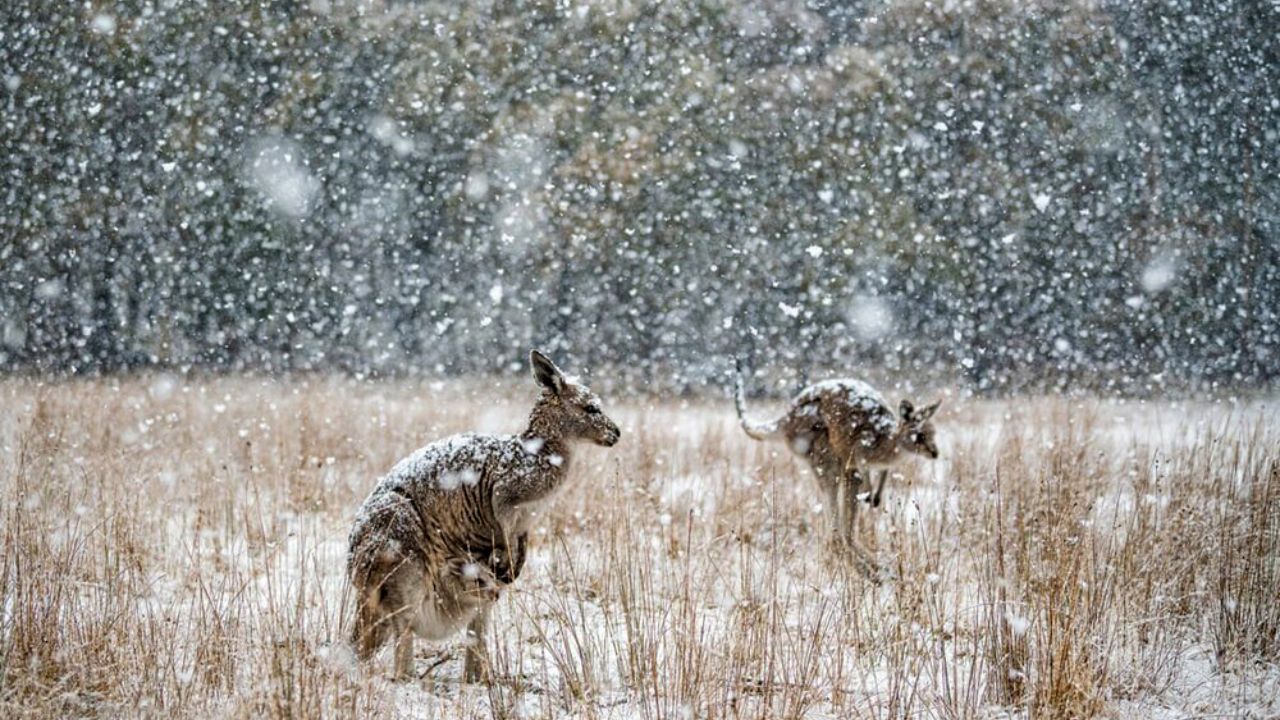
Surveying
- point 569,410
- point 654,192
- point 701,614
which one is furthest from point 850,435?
point 654,192

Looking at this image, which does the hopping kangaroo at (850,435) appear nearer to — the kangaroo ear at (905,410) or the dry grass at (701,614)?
the kangaroo ear at (905,410)

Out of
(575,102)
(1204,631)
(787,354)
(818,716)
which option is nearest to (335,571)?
(818,716)

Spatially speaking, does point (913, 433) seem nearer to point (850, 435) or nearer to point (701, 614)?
point (850, 435)

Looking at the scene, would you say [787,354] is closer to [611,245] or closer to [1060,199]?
[611,245]

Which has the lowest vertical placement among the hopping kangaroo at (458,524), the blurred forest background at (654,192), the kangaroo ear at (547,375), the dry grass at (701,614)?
the dry grass at (701,614)

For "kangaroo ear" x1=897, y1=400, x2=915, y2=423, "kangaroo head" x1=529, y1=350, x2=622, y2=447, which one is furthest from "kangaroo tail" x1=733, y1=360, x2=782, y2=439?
"kangaroo head" x1=529, y1=350, x2=622, y2=447

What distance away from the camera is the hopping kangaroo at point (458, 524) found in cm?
364

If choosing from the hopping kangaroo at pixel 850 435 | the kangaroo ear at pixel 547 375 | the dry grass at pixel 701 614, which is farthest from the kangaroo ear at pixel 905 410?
the kangaroo ear at pixel 547 375

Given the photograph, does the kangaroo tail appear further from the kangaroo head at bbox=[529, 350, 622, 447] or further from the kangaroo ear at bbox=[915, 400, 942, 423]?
the kangaroo head at bbox=[529, 350, 622, 447]

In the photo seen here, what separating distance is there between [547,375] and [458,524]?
2.24 feet

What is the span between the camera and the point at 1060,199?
80.8 feet

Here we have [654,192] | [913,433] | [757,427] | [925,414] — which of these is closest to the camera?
[913,433]

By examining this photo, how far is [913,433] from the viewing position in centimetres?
673

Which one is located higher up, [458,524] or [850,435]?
[850,435]
